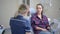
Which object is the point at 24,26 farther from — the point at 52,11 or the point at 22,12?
the point at 52,11

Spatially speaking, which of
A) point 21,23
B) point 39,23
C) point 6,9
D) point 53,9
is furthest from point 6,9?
point 21,23

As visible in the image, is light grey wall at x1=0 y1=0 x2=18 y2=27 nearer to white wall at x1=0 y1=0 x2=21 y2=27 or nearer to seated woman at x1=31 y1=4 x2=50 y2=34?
white wall at x1=0 y1=0 x2=21 y2=27

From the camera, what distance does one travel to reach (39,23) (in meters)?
3.85

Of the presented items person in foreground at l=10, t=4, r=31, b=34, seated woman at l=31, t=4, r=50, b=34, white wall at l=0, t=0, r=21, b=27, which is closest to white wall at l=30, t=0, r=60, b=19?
white wall at l=0, t=0, r=21, b=27

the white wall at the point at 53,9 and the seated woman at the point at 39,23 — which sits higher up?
the white wall at the point at 53,9

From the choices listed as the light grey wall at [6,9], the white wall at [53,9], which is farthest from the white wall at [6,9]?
the white wall at [53,9]

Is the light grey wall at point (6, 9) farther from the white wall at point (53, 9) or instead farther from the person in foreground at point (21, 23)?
the person in foreground at point (21, 23)

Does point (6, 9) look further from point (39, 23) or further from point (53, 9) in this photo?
point (39, 23)

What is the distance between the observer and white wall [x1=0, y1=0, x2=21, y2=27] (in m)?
5.42

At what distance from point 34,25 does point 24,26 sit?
130 centimetres

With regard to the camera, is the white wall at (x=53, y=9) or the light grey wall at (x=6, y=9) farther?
the light grey wall at (x=6, y=9)

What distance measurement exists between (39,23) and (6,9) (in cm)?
193

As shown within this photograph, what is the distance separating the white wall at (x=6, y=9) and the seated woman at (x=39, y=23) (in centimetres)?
164

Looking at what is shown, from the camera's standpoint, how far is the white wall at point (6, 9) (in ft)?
17.8
